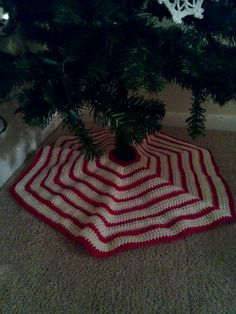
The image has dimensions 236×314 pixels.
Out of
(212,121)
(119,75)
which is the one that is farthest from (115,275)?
(212,121)

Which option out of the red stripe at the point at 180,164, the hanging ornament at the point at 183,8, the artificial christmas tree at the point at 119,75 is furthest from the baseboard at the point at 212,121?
the hanging ornament at the point at 183,8

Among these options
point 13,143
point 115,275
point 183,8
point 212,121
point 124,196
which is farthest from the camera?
point 212,121

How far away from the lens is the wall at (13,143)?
0.82m

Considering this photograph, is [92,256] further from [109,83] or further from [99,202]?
[109,83]

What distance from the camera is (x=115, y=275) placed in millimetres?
583

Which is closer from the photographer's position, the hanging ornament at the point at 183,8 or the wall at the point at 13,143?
the hanging ornament at the point at 183,8

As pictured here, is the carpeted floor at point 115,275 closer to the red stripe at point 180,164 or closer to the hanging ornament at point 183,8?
the red stripe at point 180,164

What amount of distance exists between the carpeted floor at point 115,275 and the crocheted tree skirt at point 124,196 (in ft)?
0.09

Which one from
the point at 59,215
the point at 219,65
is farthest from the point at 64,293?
the point at 219,65

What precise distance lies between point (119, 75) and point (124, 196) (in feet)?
1.05

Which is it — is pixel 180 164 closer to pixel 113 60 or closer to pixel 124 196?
pixel 124 196

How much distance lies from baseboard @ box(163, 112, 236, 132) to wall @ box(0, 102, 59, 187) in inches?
19.0

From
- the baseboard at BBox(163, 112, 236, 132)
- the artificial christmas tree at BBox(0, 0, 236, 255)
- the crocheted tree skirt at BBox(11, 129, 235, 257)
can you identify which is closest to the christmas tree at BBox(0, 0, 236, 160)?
the artificial christmas tree at BBox(0, 0, 236, 255)

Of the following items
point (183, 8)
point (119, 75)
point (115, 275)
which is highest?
point (183, 8)
